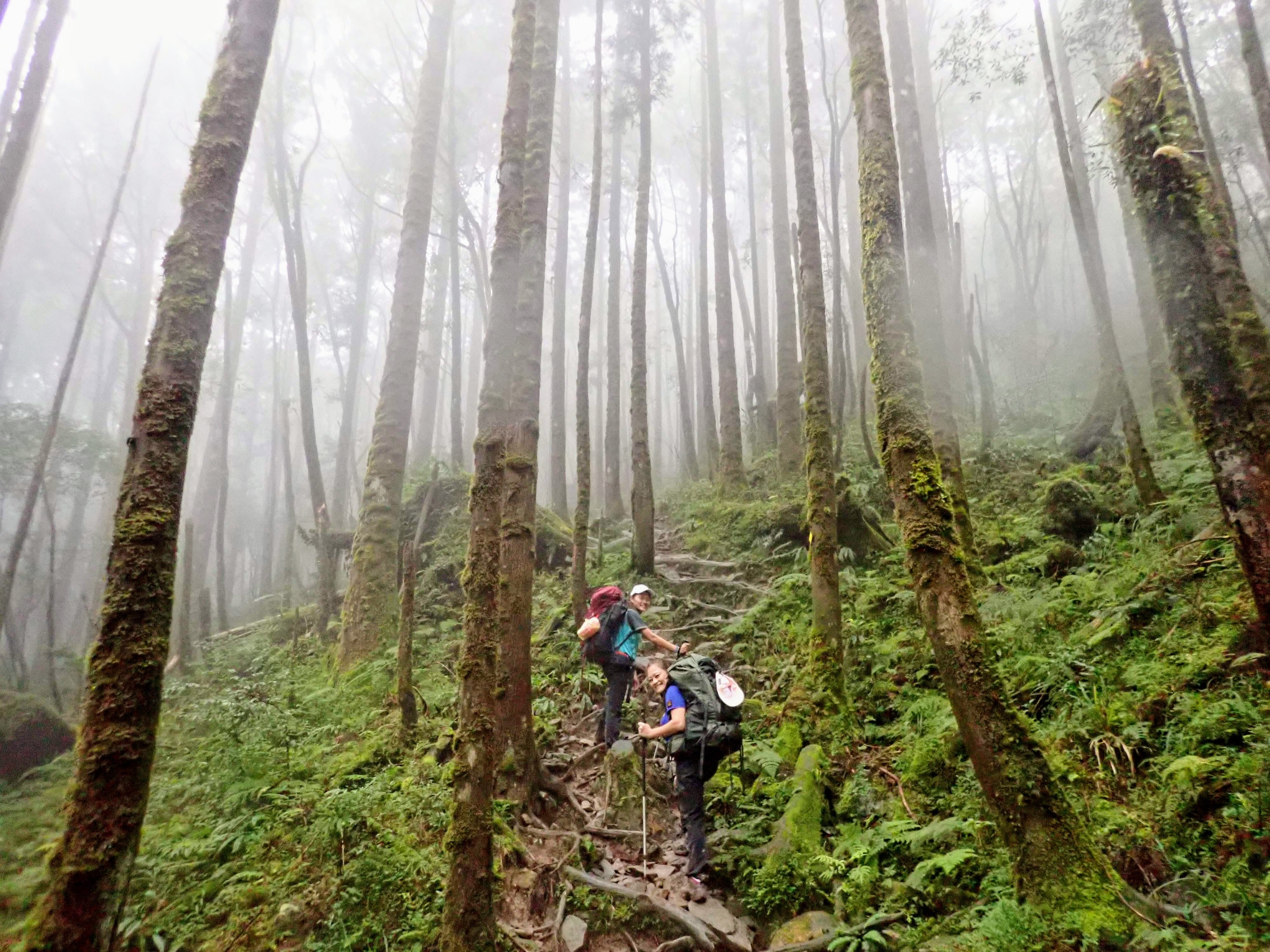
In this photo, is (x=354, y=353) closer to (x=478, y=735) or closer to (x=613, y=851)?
(x=613, y=851)

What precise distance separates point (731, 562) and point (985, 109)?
29.1m

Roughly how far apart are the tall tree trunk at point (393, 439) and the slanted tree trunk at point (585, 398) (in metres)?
2.78

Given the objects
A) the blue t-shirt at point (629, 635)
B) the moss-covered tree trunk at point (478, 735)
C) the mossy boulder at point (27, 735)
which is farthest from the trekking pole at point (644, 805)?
the mossy boulder at point (27, 735)

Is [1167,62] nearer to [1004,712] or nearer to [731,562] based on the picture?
[1004,712]

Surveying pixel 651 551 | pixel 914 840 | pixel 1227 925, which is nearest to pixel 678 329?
pixel 651 551

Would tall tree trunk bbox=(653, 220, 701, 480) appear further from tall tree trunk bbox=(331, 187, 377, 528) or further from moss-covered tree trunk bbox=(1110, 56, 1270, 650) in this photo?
moss-covered tree trunk bbox=(1110, 56, 1270, 650)

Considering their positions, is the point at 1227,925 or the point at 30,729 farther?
the point at 30,729

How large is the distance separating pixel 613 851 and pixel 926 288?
30.8ft

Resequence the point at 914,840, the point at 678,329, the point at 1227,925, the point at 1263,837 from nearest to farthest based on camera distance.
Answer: the point at 1227,925 → the point at 1263,837 → the point at 914,840 → the point at 678,329

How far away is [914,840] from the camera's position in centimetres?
411

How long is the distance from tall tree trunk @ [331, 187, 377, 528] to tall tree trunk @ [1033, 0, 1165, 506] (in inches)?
670

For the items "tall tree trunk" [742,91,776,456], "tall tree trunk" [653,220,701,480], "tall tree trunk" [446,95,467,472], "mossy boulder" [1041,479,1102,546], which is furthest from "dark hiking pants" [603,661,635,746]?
"tall tree trunk" [653,220,701,480]

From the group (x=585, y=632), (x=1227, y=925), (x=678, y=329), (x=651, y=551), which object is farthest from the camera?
(x=678, y=329)

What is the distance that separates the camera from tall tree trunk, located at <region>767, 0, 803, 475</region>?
44.4 ft
